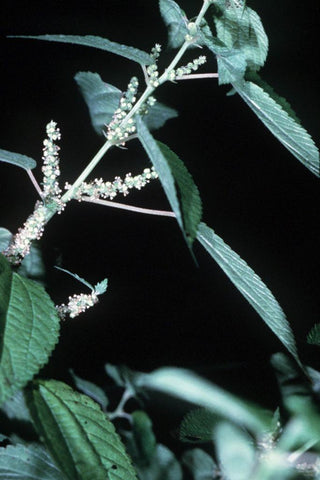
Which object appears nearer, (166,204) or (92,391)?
(92,391)

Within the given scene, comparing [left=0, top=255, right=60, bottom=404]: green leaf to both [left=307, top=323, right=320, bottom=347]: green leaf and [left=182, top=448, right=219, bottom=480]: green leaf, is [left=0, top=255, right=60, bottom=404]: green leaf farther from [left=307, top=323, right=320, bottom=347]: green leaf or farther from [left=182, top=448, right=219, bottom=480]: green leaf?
[left=182, top=448, right=219, bottom=480]: green leaf

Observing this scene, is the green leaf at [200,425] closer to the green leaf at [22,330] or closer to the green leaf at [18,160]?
the green leaf at [22,330]

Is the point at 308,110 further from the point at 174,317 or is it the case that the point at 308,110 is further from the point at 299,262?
the point at 174,317

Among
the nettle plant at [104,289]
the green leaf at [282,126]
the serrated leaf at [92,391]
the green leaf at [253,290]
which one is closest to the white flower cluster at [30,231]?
the nettle plant at [104,289]

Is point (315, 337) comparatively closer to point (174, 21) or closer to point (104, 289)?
point (104, 289)

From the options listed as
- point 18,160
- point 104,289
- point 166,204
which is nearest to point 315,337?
point 104,289
